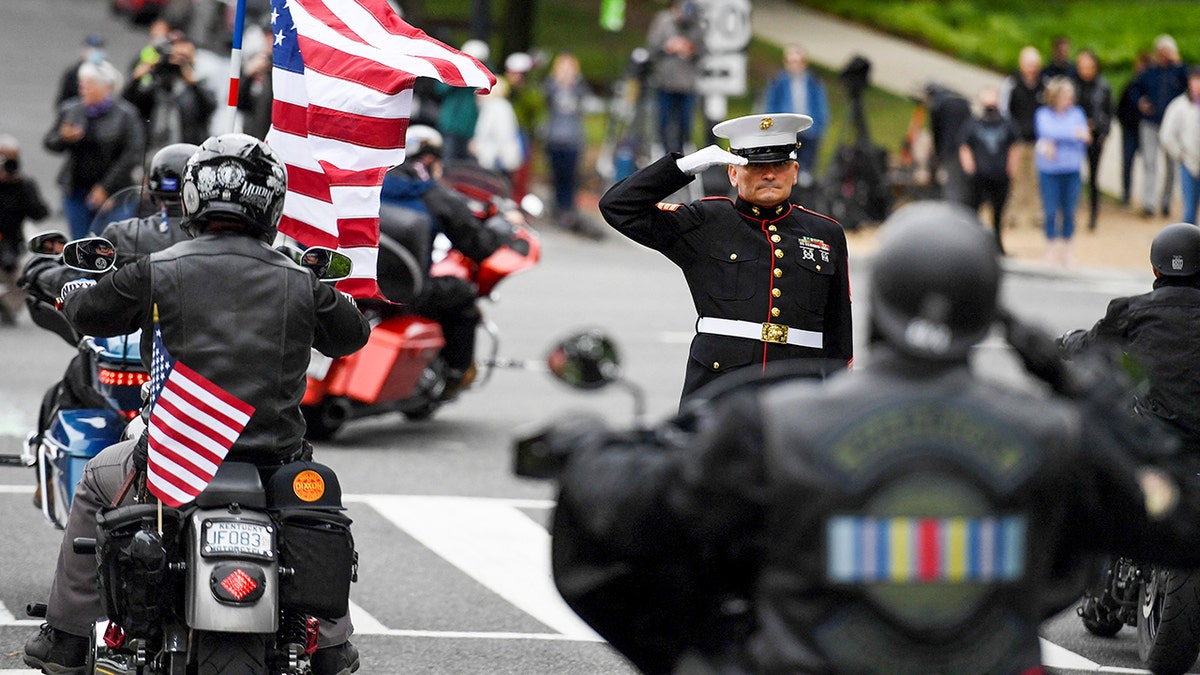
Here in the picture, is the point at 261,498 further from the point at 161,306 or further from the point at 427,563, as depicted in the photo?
the point at 427,563

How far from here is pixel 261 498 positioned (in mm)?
5090

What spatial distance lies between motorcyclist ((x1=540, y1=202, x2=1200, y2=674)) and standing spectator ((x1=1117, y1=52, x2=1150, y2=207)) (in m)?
20.3

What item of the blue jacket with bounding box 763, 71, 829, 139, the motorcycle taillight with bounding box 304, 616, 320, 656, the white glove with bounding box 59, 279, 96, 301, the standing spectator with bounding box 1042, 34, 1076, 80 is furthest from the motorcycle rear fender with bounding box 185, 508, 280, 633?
the standing spectator with bounding box 1042, 34, 1076, 80

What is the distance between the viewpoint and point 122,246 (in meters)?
6.89

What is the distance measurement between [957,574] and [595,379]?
78 cm

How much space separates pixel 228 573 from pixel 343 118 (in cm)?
239

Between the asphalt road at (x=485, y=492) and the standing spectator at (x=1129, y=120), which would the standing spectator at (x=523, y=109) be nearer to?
the asphalt road at (x=485, y=492)

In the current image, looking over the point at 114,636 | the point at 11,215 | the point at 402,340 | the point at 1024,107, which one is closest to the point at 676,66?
the point at 1024,107

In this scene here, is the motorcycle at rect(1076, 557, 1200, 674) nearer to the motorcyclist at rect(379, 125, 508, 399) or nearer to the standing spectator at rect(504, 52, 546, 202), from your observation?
the motorcyclist at rect(379, 125, 508, 399)

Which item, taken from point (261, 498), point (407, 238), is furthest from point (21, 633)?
point (407, 238)

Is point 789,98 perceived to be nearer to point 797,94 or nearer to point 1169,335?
point 797,94

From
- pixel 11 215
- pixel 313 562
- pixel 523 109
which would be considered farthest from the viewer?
pixel 523 109

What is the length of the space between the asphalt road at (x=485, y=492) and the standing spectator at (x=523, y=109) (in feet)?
9.05

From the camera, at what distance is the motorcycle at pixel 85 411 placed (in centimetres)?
670
